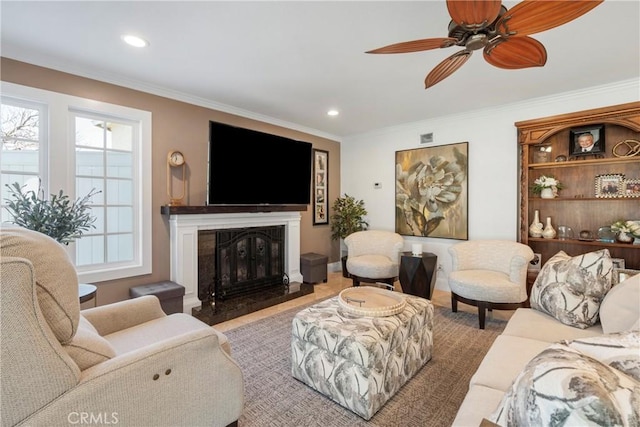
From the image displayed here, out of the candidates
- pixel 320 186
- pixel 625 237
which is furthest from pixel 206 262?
pixel 625 237

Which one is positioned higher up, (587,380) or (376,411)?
(587,380)

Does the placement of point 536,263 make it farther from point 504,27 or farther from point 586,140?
point 504,27

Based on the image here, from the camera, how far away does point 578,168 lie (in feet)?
11.1

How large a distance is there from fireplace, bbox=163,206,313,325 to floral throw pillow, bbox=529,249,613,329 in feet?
8.93

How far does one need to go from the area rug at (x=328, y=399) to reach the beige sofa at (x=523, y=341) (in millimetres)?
517

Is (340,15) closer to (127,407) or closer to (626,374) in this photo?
(626,374)

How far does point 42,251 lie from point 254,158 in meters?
2.66

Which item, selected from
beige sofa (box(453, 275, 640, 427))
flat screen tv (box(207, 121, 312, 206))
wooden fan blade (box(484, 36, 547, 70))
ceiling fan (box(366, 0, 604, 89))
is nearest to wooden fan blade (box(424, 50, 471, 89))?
ceiling fan (box(366, 0, 604, 89))

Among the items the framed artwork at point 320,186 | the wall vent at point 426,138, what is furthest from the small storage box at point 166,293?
the wall vent at point 426,138

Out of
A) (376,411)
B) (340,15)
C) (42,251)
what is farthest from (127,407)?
(340,15)

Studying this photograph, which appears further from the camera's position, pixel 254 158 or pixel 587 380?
pixel 254 158

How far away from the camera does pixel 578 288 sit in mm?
1853

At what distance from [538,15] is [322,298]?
3.40 m

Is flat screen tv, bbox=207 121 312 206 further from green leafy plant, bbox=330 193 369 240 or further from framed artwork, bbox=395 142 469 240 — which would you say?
framed artwork, bbox=395 142 469 240
